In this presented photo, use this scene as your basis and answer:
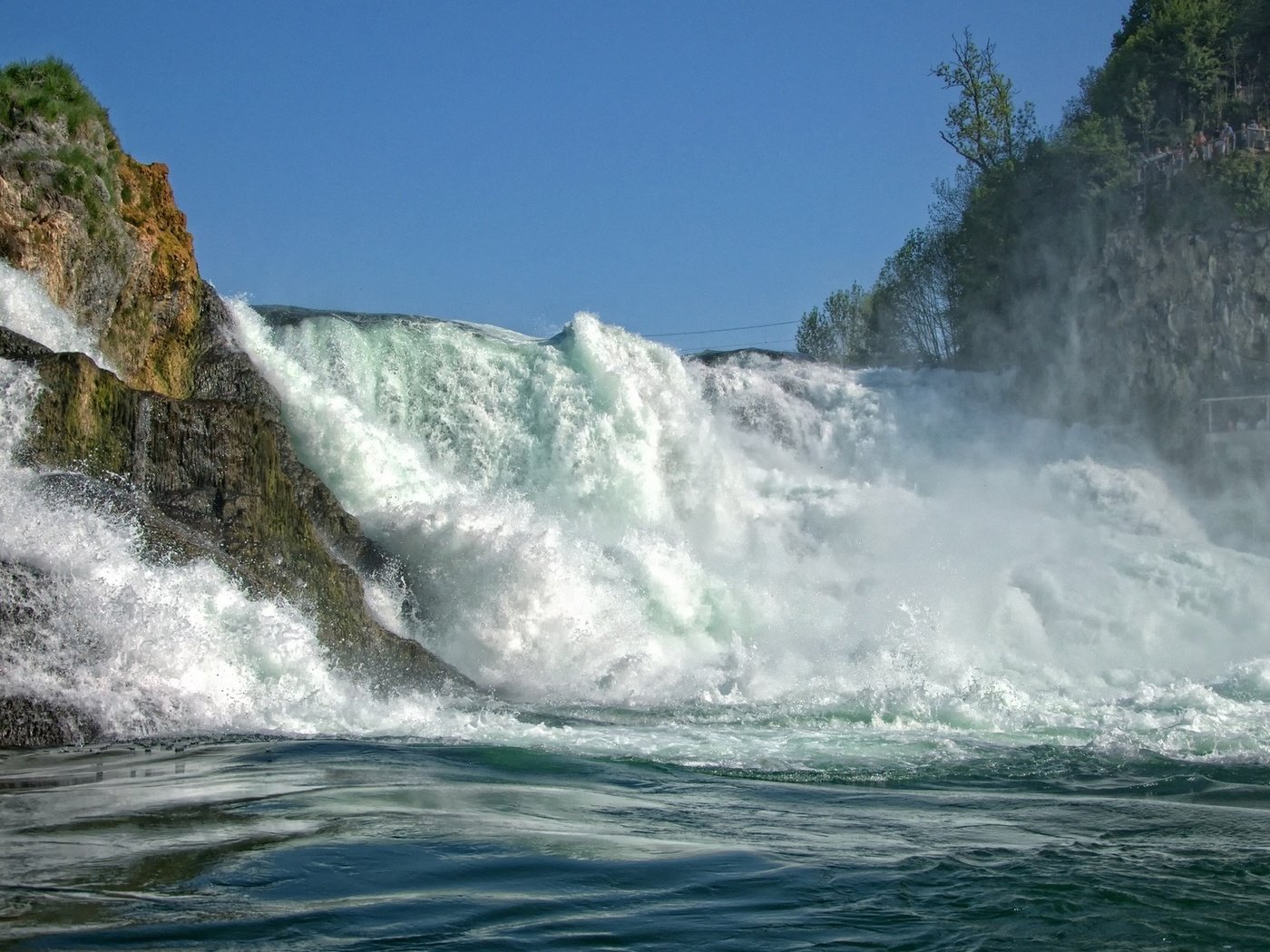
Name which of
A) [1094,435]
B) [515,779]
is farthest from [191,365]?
[1094,435]

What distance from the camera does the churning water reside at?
4777 millimetres

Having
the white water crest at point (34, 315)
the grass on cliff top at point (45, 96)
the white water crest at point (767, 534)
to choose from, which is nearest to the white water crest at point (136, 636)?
the white water crest at point (34, 315)

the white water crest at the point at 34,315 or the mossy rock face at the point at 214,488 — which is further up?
the white water crest at the point at 34,315

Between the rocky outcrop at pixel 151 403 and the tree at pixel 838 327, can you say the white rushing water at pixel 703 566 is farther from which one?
the tree at pixel 838 327

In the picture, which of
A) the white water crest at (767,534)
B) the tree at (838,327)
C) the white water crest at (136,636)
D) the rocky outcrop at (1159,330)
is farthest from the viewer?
the tree at (838,327)

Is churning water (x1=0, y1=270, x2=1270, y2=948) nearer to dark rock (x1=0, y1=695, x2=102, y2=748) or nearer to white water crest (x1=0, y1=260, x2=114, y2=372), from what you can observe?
white water crest (x1=0, y1=260, x2=114, y2=372)

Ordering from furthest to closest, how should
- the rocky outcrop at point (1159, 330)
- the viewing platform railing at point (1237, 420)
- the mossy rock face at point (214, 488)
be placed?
1. the rocky outcrop at point (1159, 330)
2. the viewing platform railing at point (1237, 420)
3. the mossy rock face at point (214, 488)

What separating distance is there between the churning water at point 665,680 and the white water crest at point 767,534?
6 cm

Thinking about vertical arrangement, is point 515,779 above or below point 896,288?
below

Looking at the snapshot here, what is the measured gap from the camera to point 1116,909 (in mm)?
4809

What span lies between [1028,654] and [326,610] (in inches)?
420

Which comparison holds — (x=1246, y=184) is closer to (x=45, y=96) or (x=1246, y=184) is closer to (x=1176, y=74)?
(x=1176, y=74)

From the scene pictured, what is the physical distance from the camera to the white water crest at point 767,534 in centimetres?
1512

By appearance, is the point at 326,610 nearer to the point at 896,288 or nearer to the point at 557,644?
the point at 557,644
